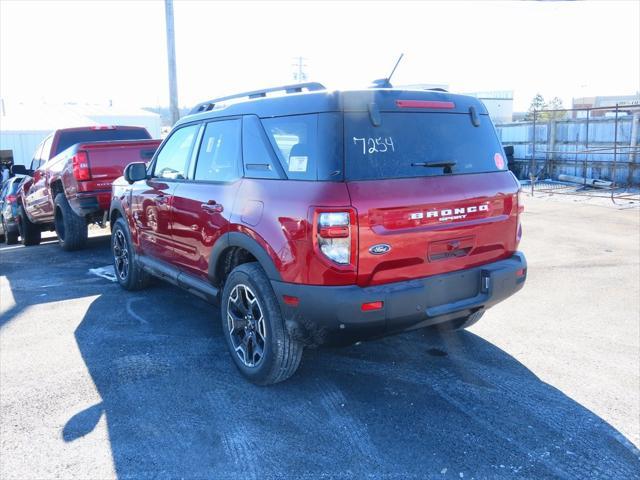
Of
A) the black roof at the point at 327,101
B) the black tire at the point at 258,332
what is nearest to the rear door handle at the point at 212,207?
the black tire at the point at 258,332

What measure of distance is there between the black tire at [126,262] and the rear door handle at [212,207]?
6.64 ft

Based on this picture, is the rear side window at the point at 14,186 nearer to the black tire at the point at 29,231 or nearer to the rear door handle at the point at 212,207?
the black tire at the point at 29,231

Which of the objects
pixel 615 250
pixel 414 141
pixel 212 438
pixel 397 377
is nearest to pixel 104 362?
pixel 212 438

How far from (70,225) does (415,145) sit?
6.73m

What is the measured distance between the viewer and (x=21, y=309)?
19.4ft


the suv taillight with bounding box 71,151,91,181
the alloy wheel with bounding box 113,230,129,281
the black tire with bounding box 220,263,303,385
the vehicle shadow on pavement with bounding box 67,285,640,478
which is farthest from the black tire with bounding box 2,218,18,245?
the black tire with bounding box 220,263,303,385

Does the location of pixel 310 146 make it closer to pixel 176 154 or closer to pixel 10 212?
pixel 176 154

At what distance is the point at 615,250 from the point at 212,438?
7025 mm

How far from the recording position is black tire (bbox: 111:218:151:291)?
6.04 meters

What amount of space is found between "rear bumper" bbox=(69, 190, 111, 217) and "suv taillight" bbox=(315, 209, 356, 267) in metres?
5.72

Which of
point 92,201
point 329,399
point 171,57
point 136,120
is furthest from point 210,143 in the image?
point 136,120

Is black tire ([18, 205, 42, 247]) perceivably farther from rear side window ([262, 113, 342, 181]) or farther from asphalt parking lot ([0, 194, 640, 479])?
rear side window ([262, 113, 342, 181])

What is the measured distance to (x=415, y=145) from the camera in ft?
11.7

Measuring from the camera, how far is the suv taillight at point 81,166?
25.8 ft
